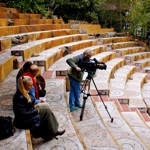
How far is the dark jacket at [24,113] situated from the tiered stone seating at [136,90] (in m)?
3.19

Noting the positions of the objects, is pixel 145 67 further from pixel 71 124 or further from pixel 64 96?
pixel 71 124

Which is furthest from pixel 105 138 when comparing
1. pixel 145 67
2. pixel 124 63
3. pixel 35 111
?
pixel 145 67

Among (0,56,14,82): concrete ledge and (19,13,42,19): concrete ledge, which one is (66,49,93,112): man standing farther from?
(19,13,42,19): concrete ledge

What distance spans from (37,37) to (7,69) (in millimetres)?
2903

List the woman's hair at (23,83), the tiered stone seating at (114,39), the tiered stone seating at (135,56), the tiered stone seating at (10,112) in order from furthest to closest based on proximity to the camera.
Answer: the tiered stone seating at (114,39) < the tiered stone seating at (135,56) < the woman's hair at (23,83) < the tiered stone seating at (10,112)

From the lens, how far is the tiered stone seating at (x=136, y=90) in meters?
5.38

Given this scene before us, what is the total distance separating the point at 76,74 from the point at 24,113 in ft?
4.38

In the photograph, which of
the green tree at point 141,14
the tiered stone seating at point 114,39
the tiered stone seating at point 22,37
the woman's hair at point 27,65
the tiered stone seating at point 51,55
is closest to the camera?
the woman's hair at point 27,65

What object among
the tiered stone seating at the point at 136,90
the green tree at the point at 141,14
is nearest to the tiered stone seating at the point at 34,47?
the tiered stone seating at the point at 136,90

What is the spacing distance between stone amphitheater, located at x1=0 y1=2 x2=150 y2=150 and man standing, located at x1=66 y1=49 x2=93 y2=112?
0.39 feet

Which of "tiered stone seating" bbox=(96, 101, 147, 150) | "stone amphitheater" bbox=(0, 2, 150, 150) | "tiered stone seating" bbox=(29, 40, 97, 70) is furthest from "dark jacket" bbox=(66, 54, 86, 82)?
"tiered stone seating" bbox=(29, 40, 97, 70)

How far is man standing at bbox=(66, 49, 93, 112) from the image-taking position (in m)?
3.53

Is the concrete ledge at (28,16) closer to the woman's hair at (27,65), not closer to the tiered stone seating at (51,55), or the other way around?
the tiered stone seating at (51,55)

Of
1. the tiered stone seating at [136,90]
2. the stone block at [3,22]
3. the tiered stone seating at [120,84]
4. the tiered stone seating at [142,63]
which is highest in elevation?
the stone block at [3,22]
